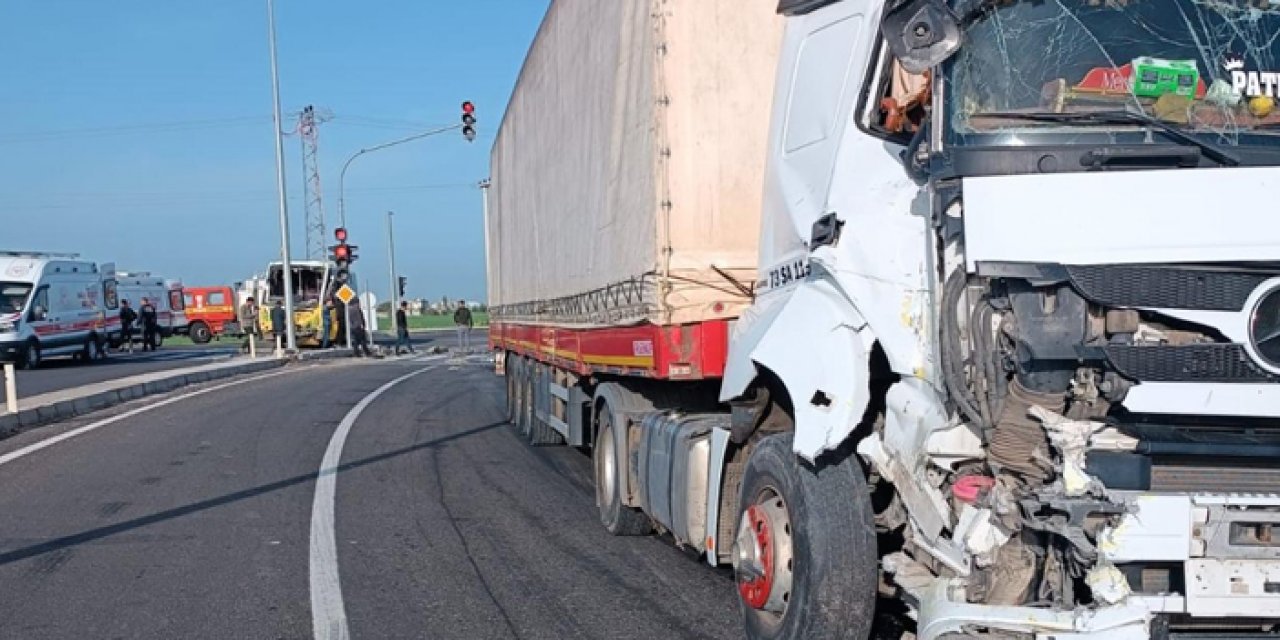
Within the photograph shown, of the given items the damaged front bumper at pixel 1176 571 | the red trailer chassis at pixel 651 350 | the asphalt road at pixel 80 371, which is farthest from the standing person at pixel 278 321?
the damaged front bumper at pixel 1176 571

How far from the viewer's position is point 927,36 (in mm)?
4023

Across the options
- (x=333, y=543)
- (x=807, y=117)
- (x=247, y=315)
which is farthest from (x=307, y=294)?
(x=807, y=117)

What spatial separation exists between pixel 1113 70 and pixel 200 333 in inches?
2188

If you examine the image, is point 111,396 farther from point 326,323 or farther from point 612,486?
point 326,323

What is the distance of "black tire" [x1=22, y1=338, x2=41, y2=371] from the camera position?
3055 centimetres

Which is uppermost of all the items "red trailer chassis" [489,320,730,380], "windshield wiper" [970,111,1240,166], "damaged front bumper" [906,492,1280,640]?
"windshield wiper" [970,111,1240,166]

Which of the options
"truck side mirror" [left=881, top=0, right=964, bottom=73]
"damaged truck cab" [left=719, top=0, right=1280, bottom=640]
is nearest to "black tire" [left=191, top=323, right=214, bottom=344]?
"damaged truck cab" [left=719, top=0, right=1280, bottom=640]

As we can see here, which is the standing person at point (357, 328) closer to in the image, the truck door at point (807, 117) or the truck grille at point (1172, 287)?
the truck door at point (807, 117)

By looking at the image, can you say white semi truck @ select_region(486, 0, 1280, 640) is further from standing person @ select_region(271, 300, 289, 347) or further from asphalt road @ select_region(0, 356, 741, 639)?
standing person @ select_region(271, 300, 289, 347)

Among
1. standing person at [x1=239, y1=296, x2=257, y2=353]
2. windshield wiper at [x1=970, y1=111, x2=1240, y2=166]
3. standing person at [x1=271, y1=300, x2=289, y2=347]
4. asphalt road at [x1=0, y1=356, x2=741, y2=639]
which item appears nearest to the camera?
windshield wiper at [x1=970, y1=111, x2=1240, y2=166]

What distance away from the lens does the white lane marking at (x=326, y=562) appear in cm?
626

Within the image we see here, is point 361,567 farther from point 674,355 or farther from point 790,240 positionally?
point 790,240

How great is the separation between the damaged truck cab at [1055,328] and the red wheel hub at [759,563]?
415 millimetres

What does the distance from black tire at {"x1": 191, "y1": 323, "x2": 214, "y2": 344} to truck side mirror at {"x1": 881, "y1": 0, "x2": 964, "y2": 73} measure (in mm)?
54977
